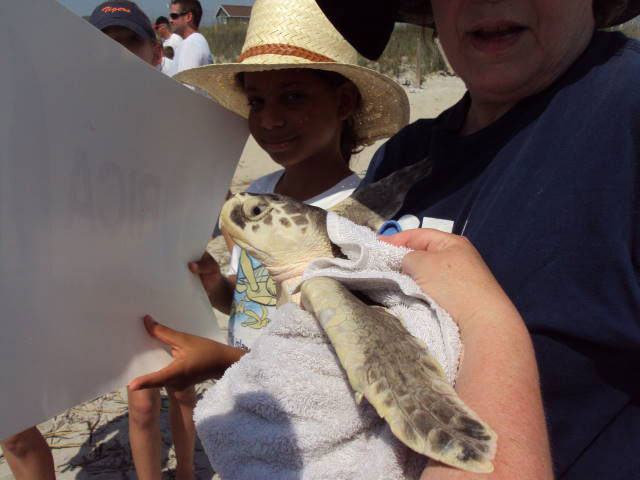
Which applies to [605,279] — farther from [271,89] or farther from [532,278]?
[271,89]

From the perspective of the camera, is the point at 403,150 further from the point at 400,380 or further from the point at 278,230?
the point at 400,380

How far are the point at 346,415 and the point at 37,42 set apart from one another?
69 cm

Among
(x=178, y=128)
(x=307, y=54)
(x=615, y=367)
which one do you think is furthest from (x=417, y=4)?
(x=615, y=367)

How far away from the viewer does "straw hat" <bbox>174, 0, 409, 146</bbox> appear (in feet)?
4.72

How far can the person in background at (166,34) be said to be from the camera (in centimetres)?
477

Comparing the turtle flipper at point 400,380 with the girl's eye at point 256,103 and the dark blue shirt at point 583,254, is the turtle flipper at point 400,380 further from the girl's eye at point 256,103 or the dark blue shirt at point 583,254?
the girl's eye at point 256,103

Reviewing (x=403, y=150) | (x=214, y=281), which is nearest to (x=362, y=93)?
(x=403, y=150)

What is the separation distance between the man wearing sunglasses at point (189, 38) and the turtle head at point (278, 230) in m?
2.60

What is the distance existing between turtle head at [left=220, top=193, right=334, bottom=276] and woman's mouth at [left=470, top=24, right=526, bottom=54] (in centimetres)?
51

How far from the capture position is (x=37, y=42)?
71 cm

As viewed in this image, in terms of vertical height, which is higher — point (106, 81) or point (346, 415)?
Result: point (106, 81)

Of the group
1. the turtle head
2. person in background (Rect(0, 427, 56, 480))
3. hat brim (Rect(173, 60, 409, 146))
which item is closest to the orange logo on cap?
hat brim (Rect(173, 60, 409, 146))

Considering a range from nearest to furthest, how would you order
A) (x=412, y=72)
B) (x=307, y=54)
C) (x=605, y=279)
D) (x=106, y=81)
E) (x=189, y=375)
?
1. (x=605, y=279)
2. (x=106, y=81)
3. (x=189, y=375)
4. (x=307, y=54)
5. (x=412, y=72)

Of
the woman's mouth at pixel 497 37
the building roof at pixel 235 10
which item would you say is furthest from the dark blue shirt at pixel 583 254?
the building roof at pixel 235 10
